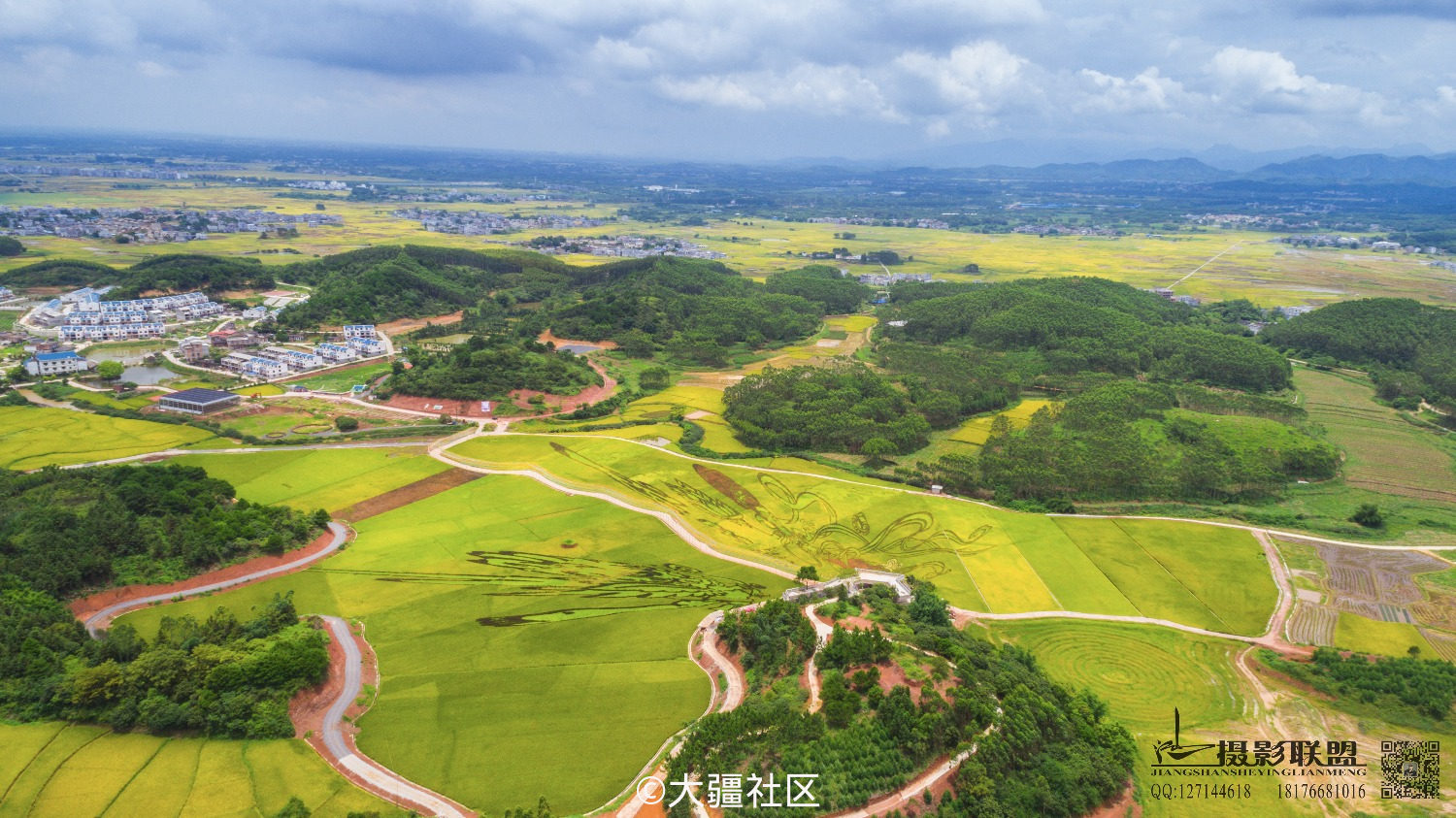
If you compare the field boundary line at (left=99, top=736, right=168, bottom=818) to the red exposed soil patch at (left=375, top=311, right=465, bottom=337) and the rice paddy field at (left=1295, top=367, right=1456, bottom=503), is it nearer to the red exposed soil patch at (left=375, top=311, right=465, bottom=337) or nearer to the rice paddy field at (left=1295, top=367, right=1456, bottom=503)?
the rice paddy field at (left=1295, top=367, right=1456, bottom=503)

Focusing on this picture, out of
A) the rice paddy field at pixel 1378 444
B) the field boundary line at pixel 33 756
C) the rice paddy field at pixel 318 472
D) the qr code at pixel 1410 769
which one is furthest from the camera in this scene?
the rice paddy field at pixel 1378 444

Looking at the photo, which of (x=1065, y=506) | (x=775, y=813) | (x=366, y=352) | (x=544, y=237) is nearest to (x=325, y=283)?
(x=366, y=352)

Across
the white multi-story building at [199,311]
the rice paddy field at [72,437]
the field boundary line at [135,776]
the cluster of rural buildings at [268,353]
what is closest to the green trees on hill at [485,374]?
the cluster of rural buildings at [268,353]

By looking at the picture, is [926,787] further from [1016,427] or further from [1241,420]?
[1241,420]

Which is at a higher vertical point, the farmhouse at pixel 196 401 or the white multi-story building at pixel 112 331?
the white multi-story building at pixel 112 331

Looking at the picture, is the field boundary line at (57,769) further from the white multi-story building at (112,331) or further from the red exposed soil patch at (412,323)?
the white multi-story building at (112,331)

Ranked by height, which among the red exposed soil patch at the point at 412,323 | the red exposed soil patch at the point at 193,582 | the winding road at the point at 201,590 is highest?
the red exposed soil patch at the point at 412,323

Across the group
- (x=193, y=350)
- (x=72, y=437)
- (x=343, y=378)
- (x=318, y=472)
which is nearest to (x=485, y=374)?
(x=343, y=378)
